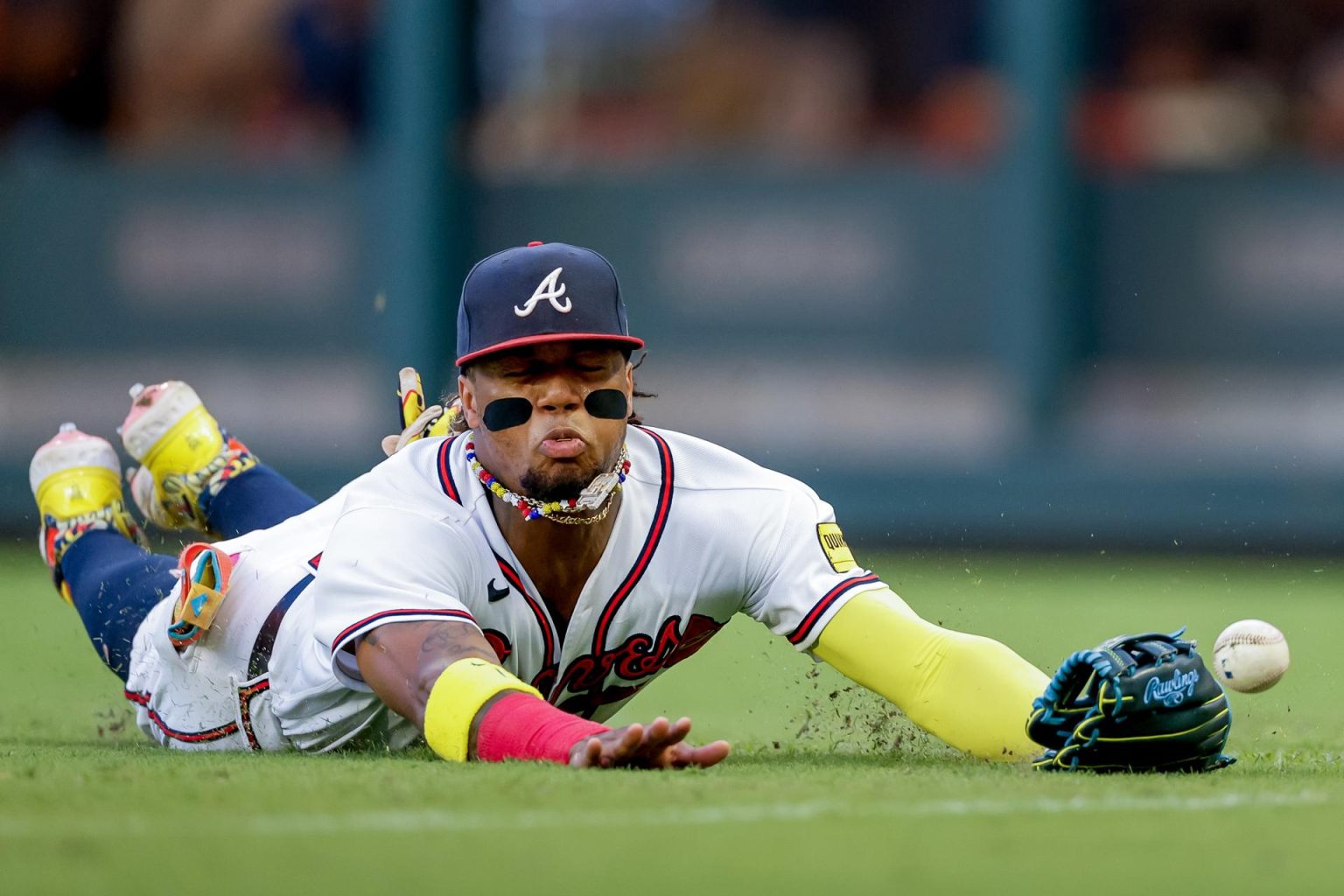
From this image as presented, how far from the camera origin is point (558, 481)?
4199mm

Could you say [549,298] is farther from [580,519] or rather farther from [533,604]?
[533,604]

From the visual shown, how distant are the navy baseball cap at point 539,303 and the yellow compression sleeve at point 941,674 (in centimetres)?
77

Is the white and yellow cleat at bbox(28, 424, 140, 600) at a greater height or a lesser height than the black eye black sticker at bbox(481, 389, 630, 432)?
lesser

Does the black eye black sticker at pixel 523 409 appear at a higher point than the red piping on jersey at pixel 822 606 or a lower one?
higher

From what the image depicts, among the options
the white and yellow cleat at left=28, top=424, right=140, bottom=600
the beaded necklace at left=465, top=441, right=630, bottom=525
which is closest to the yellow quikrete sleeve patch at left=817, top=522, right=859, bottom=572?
the beaded necklace at left=465, top=441, right=630, bottom=525

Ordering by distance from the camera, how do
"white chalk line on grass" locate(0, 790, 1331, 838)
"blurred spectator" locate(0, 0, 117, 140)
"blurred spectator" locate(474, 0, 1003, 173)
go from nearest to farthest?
"white chalk line on grass" locate(0, 790, 1331, 838)
"blurred spectator" locate(474, 0, 1003, 173)
"blurred spectator" locate(0, 0, 117, 140)

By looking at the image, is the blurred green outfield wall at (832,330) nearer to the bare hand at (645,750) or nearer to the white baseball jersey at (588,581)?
the white baseball jersey at (588,581)

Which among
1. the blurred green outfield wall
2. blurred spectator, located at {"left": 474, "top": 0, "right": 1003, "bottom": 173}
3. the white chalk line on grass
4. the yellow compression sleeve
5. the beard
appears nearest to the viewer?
the white chalk line on grass

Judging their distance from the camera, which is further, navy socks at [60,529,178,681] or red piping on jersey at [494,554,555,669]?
navy socks at [60,529,178,681]

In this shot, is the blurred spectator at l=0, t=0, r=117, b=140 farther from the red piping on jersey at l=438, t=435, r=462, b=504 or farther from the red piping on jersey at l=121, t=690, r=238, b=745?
the red piping on jersey at l=438, t=435, r=462, b=504

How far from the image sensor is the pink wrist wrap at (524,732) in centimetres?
388

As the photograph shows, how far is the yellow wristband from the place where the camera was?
392 centimetres

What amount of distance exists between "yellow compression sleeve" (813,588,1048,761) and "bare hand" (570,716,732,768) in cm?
62

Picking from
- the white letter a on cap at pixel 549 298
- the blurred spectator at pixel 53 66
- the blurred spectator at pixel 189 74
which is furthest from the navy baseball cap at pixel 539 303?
the blurred spectator at pixel 53 66
